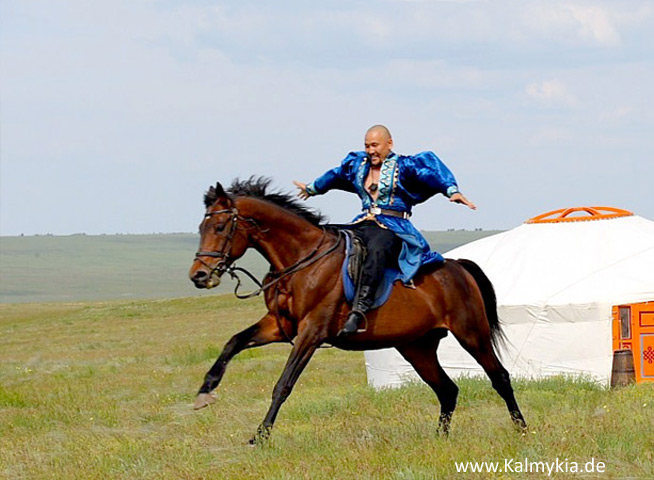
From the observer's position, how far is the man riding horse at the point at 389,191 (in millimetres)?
9398

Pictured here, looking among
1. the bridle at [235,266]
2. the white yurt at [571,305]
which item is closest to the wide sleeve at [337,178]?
the bridle at [235,266]

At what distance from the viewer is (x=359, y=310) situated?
903 centimetres

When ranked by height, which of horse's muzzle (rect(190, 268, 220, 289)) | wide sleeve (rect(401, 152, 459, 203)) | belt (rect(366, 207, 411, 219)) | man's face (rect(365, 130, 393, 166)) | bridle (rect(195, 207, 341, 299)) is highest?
man's face (rect(365, 130, 393, 166))

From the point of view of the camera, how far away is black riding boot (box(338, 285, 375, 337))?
900cm

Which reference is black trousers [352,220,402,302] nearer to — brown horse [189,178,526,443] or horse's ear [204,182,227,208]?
brown horse [189,178,526,443]

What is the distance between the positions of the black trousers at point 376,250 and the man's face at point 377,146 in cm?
53

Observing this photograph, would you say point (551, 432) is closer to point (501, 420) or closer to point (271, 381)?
point (501, 420)

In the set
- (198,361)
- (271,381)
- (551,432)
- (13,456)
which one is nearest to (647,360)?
(271,381)

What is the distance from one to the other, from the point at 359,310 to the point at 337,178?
1.40 m

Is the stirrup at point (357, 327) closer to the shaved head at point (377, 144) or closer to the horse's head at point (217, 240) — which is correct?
the horse's head at point (217, 240)

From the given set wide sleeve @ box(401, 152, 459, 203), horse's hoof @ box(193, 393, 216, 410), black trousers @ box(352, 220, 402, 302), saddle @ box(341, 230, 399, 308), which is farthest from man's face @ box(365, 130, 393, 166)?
horse's hoof @ box(193, 393, 216, 410)

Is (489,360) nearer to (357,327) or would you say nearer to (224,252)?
(357,327)

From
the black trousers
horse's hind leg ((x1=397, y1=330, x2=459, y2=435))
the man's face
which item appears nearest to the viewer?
the black trousers

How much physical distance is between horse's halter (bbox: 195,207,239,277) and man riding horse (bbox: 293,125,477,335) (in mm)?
1011
